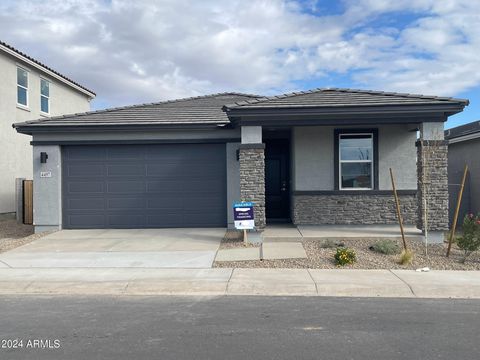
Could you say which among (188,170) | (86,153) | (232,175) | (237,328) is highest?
(86,153)

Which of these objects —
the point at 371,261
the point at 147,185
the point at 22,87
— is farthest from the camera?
the point at 22,87

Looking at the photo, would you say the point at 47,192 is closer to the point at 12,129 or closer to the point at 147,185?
the point at 147,185

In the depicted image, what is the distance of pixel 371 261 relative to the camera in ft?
32.7

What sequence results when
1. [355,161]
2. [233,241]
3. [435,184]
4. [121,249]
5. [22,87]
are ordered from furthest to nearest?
1. [22,87]
2. [355,161]
3. [233,241]
4. [435,184]
5. [121,249]

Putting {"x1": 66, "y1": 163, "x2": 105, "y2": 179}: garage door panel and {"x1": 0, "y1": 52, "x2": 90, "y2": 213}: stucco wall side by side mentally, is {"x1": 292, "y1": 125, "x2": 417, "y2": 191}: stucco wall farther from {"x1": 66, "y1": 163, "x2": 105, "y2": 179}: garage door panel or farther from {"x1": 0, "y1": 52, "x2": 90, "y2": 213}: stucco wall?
{"x1": 0, "y1": 52, "x2": 90, "y2": 213}: stucco wall

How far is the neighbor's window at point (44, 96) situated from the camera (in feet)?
74.2

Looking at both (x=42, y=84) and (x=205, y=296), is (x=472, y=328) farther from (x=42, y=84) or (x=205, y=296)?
(x=42, y=84)

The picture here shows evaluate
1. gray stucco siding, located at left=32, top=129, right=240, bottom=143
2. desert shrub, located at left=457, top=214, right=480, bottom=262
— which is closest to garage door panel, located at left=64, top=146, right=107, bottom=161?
gray stucco siding, located at left=32, top=129, right=240, bottom=143

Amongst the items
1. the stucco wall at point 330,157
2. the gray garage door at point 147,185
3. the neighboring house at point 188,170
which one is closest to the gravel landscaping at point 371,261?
the neighboring house at point 188,170

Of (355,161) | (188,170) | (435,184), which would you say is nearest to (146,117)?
(188,170)

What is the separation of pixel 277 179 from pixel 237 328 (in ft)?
34.7

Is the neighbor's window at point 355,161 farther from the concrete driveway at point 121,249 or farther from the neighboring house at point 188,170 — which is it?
the concrete driveway at point 121,249

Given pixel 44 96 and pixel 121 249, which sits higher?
pixel 44 96

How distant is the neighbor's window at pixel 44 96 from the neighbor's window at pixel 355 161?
15.4 m
